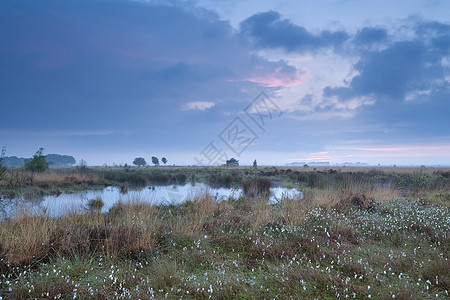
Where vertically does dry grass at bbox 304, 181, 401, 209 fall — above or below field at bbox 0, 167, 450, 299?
above

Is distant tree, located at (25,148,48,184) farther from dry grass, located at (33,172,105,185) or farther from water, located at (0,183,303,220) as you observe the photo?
water, located at (0,183,303,220)

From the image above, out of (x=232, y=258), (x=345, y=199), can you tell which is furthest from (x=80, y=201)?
(x=345, y=199)

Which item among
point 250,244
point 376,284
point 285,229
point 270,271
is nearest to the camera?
point 376,284

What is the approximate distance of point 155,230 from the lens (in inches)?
250

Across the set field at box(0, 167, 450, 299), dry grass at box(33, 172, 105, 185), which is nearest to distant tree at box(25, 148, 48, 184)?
dry grass at box(33, 172, 105, 185)

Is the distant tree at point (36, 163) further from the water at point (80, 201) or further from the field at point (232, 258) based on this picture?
the field at point (232, 258)

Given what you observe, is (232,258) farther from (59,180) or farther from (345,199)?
(59,180)

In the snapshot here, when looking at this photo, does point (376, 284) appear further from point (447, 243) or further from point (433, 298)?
point (447, 243)

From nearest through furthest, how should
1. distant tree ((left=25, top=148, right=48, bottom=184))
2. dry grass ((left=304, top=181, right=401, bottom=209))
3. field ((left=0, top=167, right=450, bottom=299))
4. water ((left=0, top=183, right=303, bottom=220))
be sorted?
field ((left=0, top=167, right=450, bottom=299)), water ((left=0, top=183, right=303, bottom=220)), dry grass ((left=304, top=181, right=401, bottom=209)), distant tree ((left=25, top=148, right=48, bottom=184))

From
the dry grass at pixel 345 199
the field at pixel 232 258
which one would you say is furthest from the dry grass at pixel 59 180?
the dry grass at pixel 345 199

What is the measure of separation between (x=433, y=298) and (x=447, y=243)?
129 inches

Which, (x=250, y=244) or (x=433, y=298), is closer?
(x=433, y=298)

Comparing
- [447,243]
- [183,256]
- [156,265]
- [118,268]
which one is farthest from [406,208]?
[118,268]

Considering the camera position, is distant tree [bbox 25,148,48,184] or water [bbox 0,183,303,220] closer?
water [bbox 0,183,303,220]
